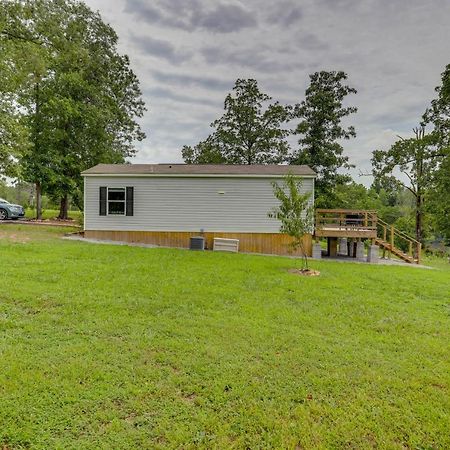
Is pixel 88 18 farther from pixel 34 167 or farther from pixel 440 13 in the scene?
pixel 440 13

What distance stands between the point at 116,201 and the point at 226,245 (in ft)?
16.3

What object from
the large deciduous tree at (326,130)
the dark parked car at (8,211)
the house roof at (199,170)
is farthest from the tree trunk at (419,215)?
the dark parked car at (8,211)

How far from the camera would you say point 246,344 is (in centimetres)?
392

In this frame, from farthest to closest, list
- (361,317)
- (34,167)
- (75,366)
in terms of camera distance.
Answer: (34,167) < (361,317) < (75,366)

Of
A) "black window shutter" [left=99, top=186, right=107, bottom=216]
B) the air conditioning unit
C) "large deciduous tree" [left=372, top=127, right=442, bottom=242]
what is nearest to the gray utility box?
the air conditioning unit

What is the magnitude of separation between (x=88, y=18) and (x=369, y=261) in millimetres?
20064

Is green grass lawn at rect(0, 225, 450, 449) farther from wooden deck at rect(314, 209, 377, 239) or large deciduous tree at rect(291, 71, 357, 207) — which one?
large deciduous tree at rect(291, 71, 357, 207)

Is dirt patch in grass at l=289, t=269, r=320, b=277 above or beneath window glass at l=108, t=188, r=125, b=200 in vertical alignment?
beneath

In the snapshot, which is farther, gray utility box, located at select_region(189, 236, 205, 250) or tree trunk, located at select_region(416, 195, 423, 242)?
tree trunk, located at select_region(416, 195, 423, 242)

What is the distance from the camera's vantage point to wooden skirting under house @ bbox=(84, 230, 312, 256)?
12398mm

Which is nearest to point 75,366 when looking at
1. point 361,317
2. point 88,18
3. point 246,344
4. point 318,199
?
point 246,344

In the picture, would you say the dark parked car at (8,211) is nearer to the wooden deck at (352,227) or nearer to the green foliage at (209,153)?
the green foliage at (209,153)

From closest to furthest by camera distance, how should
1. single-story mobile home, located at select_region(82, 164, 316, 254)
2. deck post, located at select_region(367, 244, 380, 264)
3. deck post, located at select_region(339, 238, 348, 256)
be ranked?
deck post, located at select_region(367, 244, 380, 264) < single-story mobile home, located at select_region(82, 164, 316, 254) < deck post, located at select_region(339, 238, 348, 256)

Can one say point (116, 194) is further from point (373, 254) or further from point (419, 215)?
point (419, 215)
